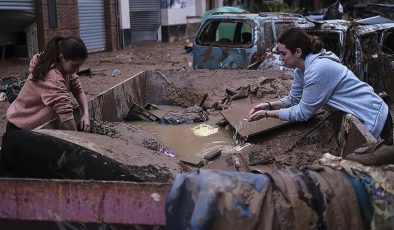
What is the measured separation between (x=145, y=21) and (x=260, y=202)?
2011cm

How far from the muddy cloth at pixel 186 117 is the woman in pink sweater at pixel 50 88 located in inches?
91.7

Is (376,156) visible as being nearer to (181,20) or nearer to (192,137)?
(192,137)

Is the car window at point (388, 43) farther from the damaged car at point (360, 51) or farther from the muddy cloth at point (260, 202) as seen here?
the muddy cloth at point (260, 202)

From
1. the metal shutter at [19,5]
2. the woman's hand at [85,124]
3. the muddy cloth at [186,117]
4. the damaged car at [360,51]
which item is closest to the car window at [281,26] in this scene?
the damaged car at [360,51]

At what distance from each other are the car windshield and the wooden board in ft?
13.0

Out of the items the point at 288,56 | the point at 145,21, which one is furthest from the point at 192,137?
the point at 145,21

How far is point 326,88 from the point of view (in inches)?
149

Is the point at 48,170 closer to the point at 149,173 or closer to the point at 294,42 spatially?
the point at 149,173

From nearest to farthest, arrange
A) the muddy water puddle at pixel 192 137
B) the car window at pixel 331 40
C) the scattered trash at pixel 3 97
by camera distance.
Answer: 1. the muddy water puddle at pixel 192 137
2. the car window at pixel 331 40
3. the scattered trash at pixel 3 97

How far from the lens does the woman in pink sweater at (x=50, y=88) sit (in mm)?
3730

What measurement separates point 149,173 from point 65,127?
108 centimetres

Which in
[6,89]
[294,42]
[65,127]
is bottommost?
[6,89]

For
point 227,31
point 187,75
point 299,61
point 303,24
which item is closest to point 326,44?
point 303,24

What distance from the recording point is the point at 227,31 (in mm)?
10016
